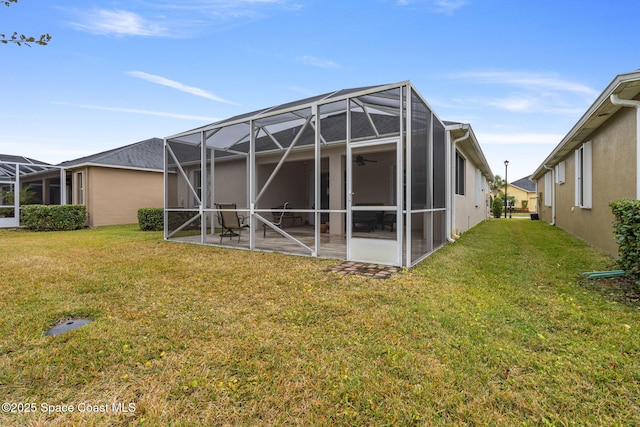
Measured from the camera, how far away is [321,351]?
223 centimetres

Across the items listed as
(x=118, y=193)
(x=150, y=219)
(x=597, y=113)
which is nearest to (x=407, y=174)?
(x=597, y=113)

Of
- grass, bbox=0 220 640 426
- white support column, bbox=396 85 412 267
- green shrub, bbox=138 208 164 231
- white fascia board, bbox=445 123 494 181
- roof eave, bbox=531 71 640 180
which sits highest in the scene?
white fascia board, bbox=445 123 494 181

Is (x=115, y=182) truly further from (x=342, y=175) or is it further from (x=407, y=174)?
(x=407, y=174)

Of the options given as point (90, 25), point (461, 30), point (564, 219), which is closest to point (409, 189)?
point (461, 30)

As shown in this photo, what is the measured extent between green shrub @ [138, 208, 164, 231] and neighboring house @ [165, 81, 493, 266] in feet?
5.10

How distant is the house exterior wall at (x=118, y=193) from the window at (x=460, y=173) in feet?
44.4

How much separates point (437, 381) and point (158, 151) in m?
17.9

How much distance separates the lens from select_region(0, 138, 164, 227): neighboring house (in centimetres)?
1294

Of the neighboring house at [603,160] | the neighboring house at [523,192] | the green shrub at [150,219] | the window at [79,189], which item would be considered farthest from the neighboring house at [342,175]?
the neighboring house at [523,192]

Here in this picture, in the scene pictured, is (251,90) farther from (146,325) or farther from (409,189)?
(146,325)

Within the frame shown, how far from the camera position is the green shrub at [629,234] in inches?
135

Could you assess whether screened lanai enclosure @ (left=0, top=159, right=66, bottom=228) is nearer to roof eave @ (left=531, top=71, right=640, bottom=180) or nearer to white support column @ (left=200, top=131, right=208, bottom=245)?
white support column @ (left=200, top=131, right=208, bottom=245)

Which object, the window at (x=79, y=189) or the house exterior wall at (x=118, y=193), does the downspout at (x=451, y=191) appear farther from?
the window at (x=79, y=189)

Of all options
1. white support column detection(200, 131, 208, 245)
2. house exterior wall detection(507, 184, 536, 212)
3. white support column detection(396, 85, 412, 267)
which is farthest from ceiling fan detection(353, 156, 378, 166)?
house exterior wall detection(507, 184, 536, 212)
